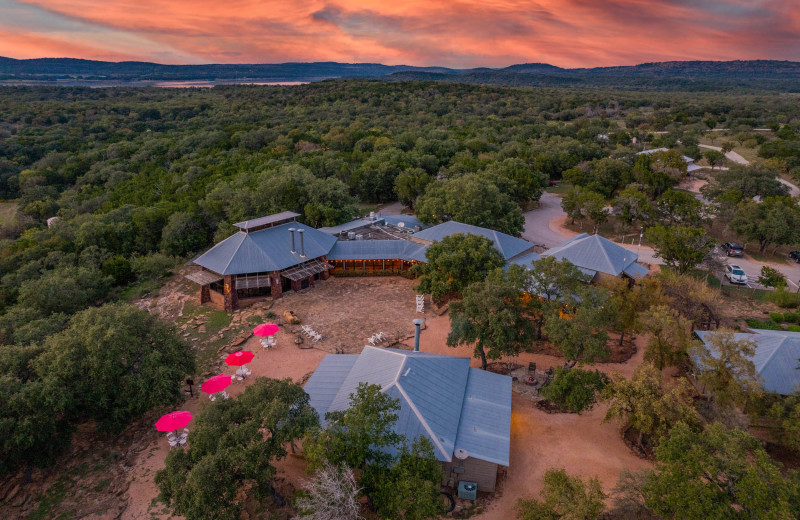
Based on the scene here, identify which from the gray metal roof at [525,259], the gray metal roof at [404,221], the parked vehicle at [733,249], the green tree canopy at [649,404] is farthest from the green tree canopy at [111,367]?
the parked vehicle at [733,249]

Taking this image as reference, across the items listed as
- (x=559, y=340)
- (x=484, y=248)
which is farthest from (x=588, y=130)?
(x=559, y=340)

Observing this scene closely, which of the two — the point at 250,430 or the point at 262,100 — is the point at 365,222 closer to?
the point at 250,430

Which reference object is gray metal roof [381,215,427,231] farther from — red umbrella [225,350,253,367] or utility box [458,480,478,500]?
utility box [458,480,478,500]

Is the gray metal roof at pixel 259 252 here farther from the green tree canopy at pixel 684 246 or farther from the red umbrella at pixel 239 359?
the green tree canopy at pixel 684 246

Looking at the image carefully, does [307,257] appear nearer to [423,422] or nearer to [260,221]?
[260,221]

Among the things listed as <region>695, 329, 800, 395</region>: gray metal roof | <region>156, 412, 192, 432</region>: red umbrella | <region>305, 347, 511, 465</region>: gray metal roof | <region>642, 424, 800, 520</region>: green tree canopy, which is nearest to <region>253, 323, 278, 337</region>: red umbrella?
<region>305, 347, 511, 465</region>: gray metal roof

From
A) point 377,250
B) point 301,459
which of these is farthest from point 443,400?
point 377,250
